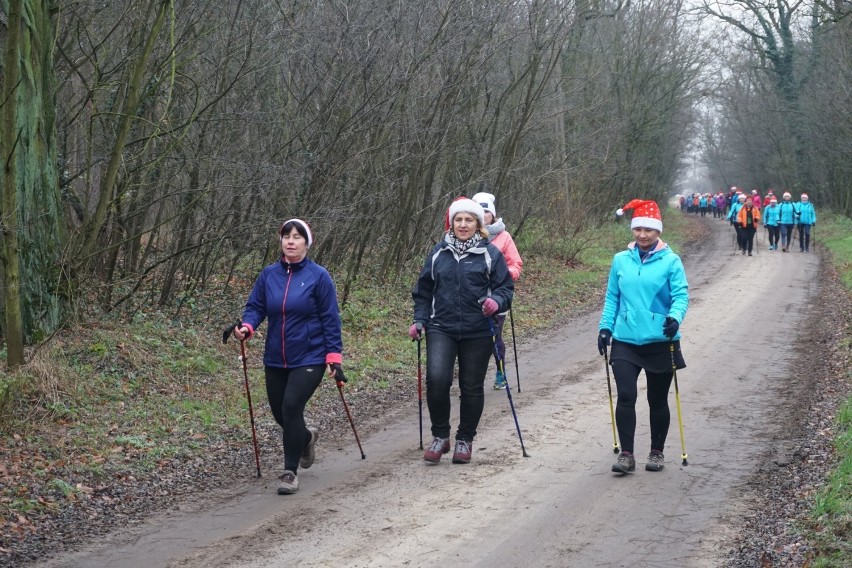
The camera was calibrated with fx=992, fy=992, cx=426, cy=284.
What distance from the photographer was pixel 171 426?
9.17m

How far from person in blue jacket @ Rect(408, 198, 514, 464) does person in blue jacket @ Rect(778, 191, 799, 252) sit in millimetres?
25704

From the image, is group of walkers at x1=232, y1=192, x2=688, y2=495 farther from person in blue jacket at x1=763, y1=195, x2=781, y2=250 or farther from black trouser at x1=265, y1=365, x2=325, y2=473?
person in blue jacket at x1=763, y1=195, x2=781, y2=250

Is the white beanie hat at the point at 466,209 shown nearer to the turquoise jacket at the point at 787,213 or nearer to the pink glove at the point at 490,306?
the pink glove at the point at 490,306

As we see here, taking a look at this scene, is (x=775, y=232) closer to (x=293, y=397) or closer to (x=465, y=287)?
(x=465, y=287)

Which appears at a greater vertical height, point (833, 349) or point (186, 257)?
point (186, 257)

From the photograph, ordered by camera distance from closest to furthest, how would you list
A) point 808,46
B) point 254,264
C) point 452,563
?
point 452,563 < point 254,264 < point 808,46

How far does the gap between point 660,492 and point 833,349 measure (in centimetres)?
728

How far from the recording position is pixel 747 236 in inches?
1203

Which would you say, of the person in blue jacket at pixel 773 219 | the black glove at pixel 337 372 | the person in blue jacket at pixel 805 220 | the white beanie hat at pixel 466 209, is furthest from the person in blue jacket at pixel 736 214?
the black glove at pixel 337 372

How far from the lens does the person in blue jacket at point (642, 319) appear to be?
7520 millimetres

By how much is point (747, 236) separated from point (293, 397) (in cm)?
2576

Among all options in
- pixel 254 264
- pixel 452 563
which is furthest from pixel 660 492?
pixel 254 264

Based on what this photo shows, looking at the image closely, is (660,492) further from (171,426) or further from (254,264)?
(254,264)

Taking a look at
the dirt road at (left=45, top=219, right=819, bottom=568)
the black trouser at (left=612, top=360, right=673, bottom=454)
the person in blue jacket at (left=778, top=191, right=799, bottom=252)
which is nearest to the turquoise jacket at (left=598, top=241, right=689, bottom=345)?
the black trouser at (left=612, top=360, right=673, bottom=454)
